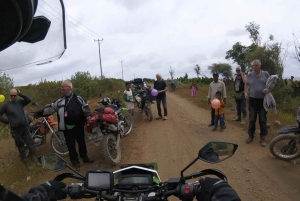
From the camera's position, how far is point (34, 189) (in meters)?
1.66

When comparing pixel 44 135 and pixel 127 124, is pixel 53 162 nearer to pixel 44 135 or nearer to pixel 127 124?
pixel 44 135

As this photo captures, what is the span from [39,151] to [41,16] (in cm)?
627

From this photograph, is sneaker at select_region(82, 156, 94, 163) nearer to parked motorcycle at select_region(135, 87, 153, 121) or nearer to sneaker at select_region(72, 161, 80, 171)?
sneaker at select_region(72, 161, 80, 171)

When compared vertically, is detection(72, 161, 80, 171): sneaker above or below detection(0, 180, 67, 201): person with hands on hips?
below

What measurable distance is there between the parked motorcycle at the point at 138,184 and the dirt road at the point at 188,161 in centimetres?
318

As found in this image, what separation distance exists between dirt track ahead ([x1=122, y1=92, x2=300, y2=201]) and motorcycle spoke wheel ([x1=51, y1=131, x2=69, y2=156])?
1.42 meters

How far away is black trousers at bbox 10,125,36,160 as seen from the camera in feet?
21.1

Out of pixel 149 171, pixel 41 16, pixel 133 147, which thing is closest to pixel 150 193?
pixel 149 171

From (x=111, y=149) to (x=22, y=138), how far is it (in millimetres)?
1951

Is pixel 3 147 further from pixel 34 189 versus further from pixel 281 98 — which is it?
pixel 281 98

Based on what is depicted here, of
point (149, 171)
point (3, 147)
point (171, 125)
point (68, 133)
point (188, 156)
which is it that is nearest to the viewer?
point (149, 171)

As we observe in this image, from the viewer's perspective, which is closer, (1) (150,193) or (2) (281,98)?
(1) (150,193)

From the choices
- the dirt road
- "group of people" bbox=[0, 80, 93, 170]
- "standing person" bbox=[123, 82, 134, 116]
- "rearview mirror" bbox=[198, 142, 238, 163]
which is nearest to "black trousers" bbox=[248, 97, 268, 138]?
the dirt road

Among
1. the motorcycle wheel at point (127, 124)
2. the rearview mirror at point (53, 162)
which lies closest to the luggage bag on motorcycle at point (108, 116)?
the motorcycle wheel at point (127, 124)
